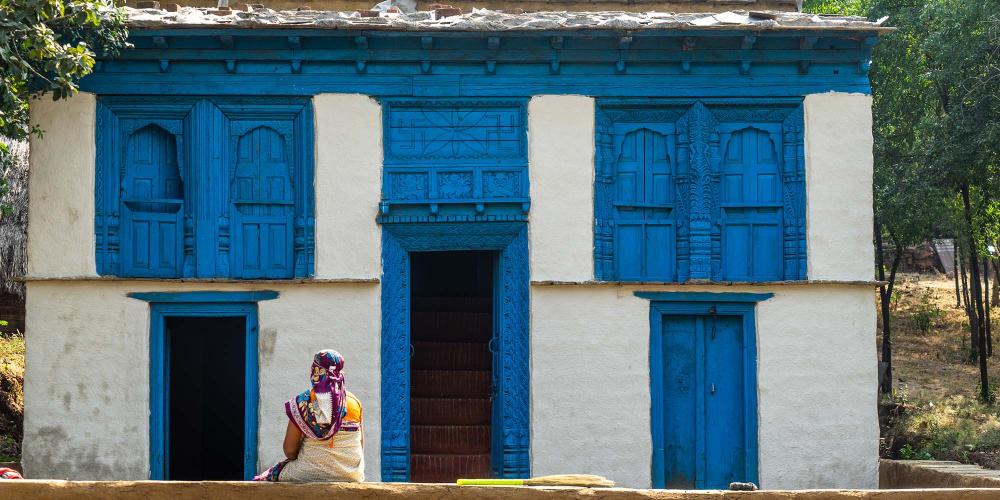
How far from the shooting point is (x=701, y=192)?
12.3 m

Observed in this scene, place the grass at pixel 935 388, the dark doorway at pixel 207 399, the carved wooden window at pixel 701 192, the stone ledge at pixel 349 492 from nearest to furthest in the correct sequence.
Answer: the stone ledge at pixel 349 492 → the carved wooden window at pixel 701 192 → the dark doorway at pixel 207 399 → the grass at pixel 935 388

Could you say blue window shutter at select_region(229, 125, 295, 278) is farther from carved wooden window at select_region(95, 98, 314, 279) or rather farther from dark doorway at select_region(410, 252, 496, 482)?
dark doorway at select_region(410, 252, 496, 482)

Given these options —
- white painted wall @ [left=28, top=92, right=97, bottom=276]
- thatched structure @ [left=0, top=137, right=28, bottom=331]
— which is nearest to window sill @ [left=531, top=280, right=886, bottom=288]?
white painted wall @ [left=28, top=92, right=97, bottom=276]

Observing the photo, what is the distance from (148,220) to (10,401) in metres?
5.54

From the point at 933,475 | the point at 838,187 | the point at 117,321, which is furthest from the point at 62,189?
the point at 933,475

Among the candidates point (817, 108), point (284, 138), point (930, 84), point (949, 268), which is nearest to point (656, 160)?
point (817, 108)

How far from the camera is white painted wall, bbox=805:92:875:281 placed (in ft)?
40.4

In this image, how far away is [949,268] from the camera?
29.7 meters

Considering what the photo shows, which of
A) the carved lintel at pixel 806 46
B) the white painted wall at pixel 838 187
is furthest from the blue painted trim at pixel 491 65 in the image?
the white painted wall at pixel 838 187

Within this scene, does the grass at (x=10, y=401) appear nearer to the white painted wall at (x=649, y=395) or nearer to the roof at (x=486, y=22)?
the roof at (x=486, y=22)

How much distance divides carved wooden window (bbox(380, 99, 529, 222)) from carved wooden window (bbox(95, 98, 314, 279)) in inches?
33.7

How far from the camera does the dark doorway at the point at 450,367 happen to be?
516 inches

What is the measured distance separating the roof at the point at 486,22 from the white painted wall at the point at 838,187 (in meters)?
0.78

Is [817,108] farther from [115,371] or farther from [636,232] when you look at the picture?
[115,371]
